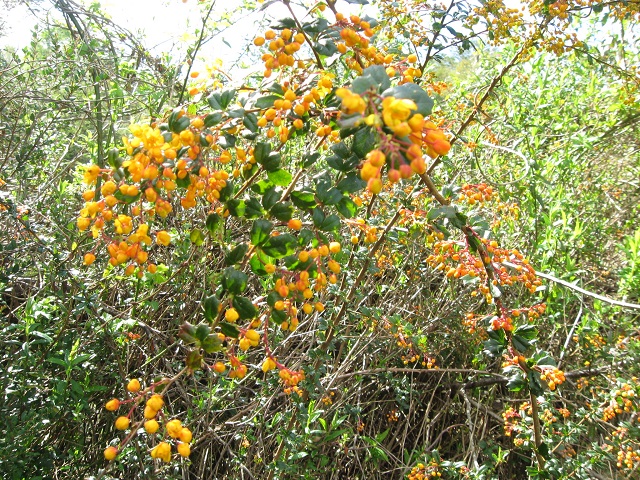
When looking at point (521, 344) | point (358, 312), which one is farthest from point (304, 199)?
point (358, 312)

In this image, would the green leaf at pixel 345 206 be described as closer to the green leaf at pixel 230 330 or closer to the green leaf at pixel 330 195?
the green leaf at pixel 330 195

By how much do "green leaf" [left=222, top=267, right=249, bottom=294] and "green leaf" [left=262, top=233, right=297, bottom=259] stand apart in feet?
0.27

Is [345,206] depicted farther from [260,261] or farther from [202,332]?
[202,332]

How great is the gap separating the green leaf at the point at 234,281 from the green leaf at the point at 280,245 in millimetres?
84

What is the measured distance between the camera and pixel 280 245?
956 mm

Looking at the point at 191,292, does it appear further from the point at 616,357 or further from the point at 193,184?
the point at 616,357

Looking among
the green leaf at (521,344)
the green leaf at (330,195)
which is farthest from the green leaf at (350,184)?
the green leaf at (521,344)

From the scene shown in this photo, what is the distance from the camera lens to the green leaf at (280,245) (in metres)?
0.95

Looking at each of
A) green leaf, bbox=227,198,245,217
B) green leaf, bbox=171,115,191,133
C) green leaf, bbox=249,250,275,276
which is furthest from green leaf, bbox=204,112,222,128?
green leaf, bbox=249,250,275,276

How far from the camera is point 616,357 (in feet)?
7.22

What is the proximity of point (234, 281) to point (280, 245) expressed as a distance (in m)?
0.12

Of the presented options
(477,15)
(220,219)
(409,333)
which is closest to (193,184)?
(220,219)

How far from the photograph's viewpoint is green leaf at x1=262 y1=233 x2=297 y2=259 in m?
0.95

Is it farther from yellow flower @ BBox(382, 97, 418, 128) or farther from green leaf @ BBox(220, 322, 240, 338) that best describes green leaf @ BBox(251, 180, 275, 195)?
yellow flower @ BBox(382, 97, 418, 128)
